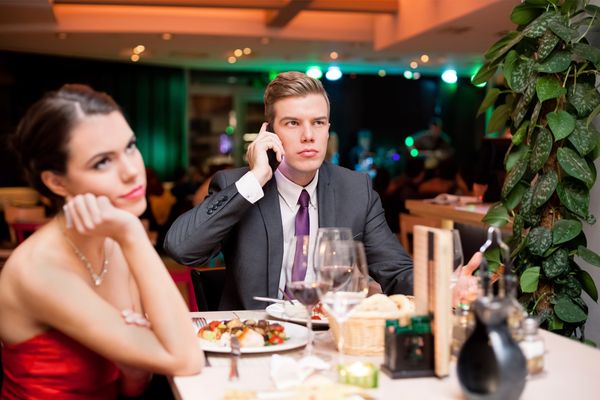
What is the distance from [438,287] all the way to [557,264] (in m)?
1.58

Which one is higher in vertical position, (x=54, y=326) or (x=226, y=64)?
(x=226, y=64)

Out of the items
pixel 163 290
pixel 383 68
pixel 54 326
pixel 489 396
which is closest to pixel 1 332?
pixel 54 326

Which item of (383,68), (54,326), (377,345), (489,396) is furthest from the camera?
(383,68)

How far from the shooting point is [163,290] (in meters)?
1.74

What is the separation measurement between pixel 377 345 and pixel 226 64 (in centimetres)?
1427

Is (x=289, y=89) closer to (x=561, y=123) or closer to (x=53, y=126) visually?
(x=561, y=123)

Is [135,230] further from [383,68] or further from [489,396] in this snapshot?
[383,68]

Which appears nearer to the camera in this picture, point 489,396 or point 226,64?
point 489,396

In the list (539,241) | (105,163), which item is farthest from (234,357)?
(539,241)

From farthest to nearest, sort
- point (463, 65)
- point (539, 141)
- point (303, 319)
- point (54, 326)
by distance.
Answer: point (463, 65)
point (539, 141)
point (303, 319)
point (54, 326)

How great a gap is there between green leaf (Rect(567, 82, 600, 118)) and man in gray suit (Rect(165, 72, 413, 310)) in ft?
2.86

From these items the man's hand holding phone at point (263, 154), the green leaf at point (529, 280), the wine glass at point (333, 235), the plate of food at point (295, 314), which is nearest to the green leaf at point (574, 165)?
the green leaf at point (529, 280)

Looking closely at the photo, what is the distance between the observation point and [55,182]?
176 centimetres

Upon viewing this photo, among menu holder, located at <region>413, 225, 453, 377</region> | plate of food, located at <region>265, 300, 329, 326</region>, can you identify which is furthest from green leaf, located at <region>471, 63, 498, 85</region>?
menu holder, located at <region>413, 225, 453, 377</region>
